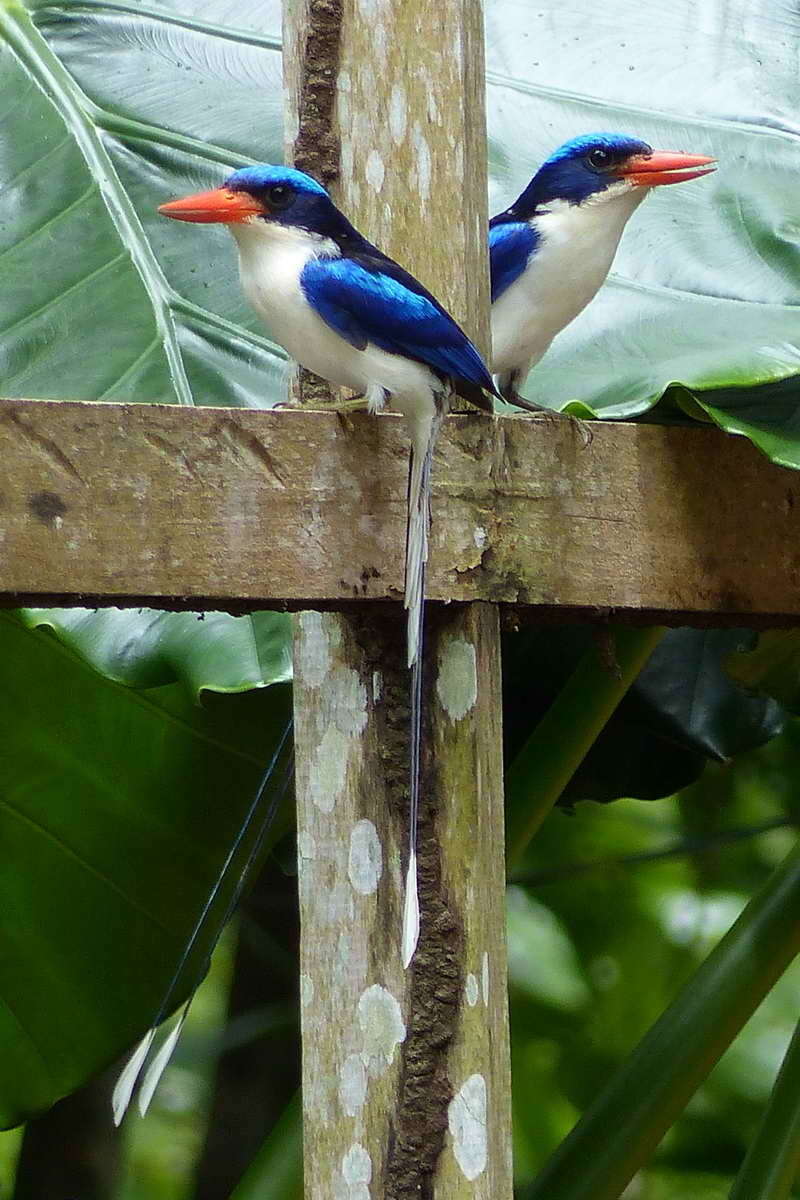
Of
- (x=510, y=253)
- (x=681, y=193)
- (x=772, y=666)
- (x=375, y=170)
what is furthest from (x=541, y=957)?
(x=375, y=170)

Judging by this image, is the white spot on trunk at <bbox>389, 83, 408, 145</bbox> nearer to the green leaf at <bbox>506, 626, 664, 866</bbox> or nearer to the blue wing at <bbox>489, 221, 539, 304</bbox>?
the blue wing at <bbox>489, 221, 539, 304</bbox>

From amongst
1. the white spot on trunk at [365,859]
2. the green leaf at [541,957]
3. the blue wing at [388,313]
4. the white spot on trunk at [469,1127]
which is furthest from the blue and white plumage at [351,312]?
the green leaf at [541,957]

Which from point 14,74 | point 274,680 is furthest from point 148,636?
point 14,74

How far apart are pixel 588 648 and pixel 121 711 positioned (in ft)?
1.39

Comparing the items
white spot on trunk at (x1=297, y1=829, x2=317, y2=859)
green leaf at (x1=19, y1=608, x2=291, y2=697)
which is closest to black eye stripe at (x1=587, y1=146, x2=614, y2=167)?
green leaf at (x1=19, y1=608, x2=291, y2=697)

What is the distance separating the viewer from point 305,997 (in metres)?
0.77

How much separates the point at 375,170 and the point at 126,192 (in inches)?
16.3

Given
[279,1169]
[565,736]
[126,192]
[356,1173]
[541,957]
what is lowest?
[541,957]

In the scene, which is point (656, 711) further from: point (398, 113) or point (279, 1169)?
point (398, 113)

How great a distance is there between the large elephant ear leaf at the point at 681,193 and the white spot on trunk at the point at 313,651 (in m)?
0.21

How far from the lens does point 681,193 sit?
4.00 feet

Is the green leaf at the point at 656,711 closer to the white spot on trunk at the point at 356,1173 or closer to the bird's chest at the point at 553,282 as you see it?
the bird's chest at the point at 553,282

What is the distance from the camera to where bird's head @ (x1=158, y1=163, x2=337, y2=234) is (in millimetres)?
739

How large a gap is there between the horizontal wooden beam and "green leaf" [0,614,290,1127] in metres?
0.52
